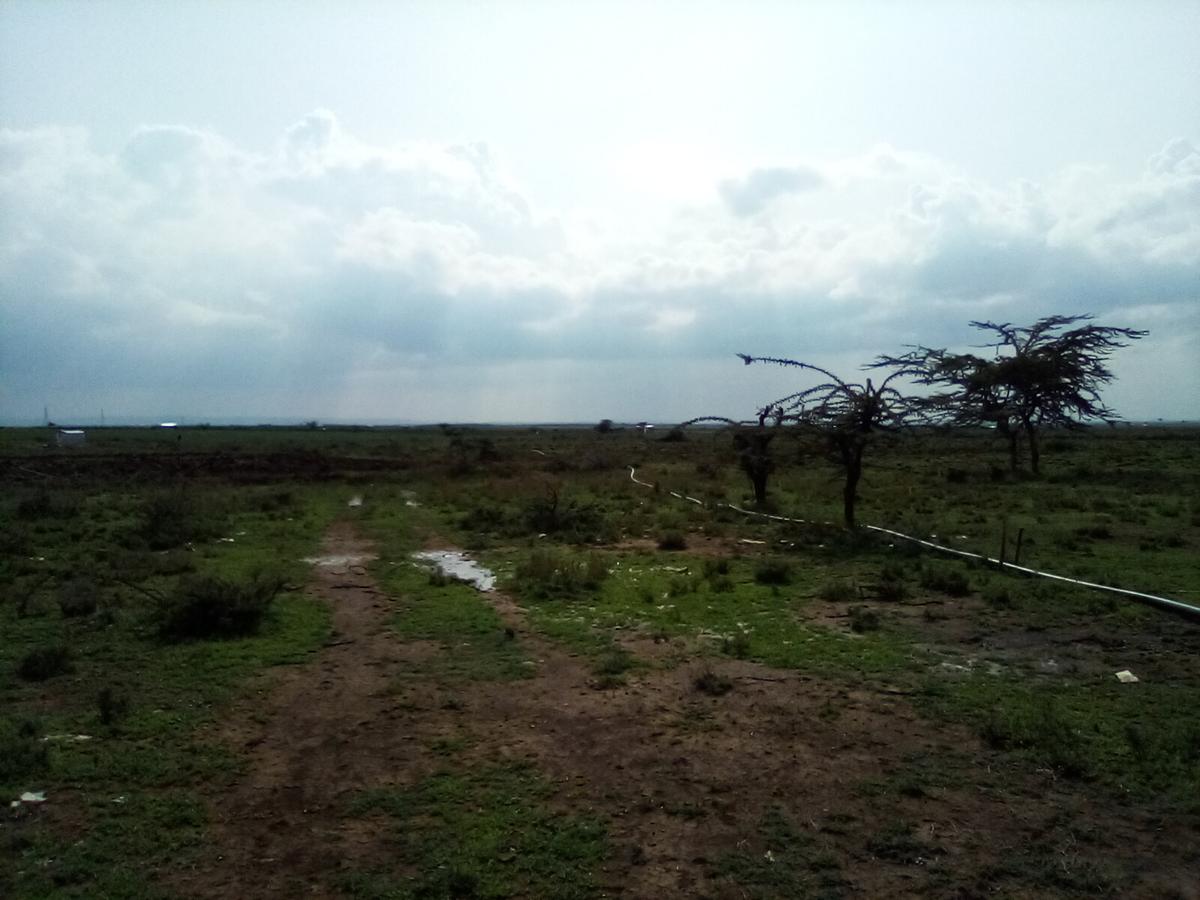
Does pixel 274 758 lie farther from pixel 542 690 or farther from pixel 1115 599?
pixel 1115 599

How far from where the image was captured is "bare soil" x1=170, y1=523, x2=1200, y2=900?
498 centimetres

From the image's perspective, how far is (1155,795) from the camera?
18.9 ft

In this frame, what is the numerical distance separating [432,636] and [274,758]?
3774 mm

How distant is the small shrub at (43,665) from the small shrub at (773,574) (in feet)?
30.5

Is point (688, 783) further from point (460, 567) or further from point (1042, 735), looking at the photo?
point (460, 567)

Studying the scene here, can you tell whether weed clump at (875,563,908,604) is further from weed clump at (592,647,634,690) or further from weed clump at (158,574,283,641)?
weed clump at (158,574,283,641)

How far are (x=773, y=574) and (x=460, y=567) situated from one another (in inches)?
227

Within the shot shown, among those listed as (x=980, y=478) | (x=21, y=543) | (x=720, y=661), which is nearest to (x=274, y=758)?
(x=720, y=661)

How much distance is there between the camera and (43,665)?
888cm

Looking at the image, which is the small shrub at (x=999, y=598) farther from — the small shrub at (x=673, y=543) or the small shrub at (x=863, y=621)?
the small shrub at (x=673, y=543)

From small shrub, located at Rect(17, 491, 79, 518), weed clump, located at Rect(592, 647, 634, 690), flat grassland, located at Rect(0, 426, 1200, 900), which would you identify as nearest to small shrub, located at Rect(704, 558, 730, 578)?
flat grassland, located at Rect(0, 426, 1200, 900)

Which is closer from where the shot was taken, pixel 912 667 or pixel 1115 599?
pixel 912 667

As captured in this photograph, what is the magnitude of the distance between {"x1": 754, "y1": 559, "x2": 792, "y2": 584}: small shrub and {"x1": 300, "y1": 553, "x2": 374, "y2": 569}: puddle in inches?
293

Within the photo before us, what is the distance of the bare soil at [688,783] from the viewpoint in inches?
196
